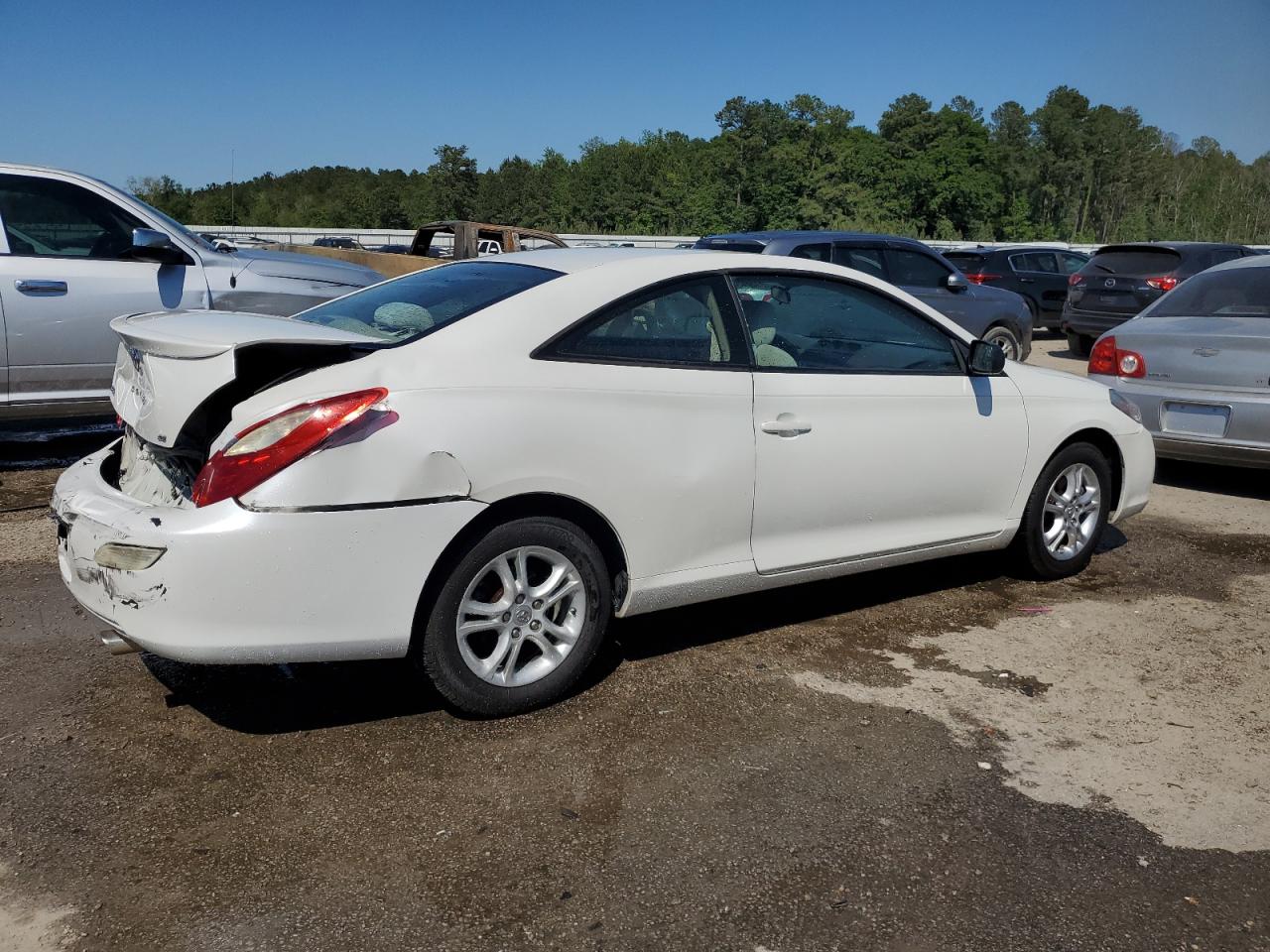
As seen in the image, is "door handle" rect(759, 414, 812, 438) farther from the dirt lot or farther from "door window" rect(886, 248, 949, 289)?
"door window" rect(886, 248, 949, 289)

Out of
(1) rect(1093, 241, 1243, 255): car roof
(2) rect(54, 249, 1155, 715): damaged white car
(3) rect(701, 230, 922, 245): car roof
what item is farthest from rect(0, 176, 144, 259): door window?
(1) rect(1093, 241, 1243, 255): car roof

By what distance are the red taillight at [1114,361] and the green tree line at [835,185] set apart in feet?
112

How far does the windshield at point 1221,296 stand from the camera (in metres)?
7.56

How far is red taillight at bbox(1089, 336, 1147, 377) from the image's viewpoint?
25.0 ft

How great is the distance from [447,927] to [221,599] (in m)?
1.14

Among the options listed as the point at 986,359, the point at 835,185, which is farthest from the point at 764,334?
the point at 835,185

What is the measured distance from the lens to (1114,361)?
25.6 ft

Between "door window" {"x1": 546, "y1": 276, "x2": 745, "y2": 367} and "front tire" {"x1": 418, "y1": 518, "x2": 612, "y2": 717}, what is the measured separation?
2.01 feet

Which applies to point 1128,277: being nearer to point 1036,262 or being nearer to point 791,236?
point 1036,262

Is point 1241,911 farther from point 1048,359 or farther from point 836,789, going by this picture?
point 1048,359

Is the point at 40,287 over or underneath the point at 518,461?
over

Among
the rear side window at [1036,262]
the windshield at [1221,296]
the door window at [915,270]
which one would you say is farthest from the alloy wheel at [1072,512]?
the rear side window at [1036,262]

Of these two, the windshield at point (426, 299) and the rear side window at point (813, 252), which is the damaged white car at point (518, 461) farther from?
the rear side window at point (813, 252)

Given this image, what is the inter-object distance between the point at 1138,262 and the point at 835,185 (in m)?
44.8
